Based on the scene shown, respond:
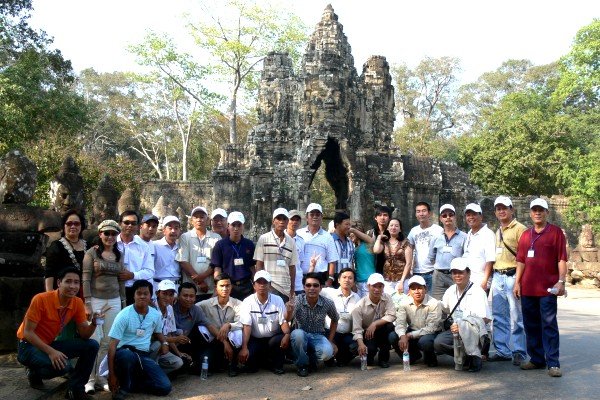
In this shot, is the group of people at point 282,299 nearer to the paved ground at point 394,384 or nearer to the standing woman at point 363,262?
the standing woman at point 363,262

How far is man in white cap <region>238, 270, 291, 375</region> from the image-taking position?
20.8 ft

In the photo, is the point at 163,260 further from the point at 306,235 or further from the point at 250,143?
the point at 250,143

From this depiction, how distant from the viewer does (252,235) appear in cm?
2005

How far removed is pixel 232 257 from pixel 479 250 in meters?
2.66

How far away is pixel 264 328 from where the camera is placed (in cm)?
644

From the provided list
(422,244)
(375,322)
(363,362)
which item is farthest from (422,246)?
(363,362)

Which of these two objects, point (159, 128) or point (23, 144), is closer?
point (23, 144)

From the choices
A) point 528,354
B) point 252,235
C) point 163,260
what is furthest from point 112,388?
point 252,235

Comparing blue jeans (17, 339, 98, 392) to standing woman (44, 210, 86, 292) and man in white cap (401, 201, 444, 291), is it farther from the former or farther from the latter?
man in white cap (401, 201, 444, 291)

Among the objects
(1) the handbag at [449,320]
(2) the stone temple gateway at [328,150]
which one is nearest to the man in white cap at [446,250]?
(1) the handbag at [449,320]

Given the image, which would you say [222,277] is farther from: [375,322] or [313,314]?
[375,322]

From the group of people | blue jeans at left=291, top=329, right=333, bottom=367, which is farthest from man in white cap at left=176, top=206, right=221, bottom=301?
blue jeans at left=291, top=329, right=333, bottom=367

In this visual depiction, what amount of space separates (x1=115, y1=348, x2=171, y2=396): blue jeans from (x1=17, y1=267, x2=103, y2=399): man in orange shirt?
248 millimetres

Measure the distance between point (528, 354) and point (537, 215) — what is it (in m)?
1.47
